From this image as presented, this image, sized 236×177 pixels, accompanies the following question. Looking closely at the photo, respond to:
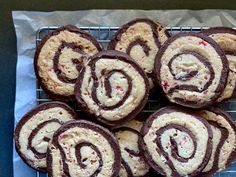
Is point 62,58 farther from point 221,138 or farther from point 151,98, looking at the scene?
point 221,138

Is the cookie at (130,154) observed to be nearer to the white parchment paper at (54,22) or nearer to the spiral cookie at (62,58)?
the spiral cookie at (62,58)

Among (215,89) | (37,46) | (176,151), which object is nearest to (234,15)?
(215,89)

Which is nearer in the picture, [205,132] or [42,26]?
[205,132]

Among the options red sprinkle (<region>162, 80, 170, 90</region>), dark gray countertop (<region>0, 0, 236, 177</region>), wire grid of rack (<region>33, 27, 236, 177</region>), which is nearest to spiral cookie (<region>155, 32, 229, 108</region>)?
red sprinkle (<region>162, 80, 170, 90</region>)

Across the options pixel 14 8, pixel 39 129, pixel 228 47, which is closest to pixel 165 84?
pixel 228 47

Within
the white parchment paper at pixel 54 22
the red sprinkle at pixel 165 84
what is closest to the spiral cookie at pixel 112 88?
the red sprinkle at pixel 165 84

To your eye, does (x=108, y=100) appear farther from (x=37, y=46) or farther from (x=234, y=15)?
(x=234, y=15)
